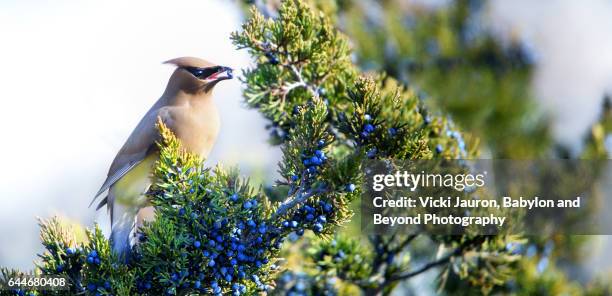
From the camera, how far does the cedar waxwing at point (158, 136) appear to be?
224 cm

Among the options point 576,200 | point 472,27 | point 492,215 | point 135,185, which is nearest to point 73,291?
point 135,185

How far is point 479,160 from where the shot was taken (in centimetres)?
240

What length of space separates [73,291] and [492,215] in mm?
1111

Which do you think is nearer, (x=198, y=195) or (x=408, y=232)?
(x=198, y=195)

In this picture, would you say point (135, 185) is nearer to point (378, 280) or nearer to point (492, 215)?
point (378, 280)

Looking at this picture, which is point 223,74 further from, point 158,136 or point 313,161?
point 313,161

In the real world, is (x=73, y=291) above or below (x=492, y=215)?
below

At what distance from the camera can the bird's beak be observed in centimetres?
232

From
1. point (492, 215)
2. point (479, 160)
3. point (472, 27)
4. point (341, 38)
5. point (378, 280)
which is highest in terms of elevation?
point (472, 27)

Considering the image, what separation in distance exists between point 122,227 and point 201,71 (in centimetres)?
51

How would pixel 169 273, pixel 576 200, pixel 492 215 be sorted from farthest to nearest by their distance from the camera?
1. pixel 576 200
2. pixel 492 215
3. pixel 169 273

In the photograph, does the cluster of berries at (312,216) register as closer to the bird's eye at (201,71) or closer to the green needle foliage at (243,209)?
the green needle foliage at (243,209)

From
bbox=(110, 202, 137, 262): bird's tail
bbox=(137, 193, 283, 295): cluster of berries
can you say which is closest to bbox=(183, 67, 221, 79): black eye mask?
bbox=(110, 202, 137, 262): bird's tail

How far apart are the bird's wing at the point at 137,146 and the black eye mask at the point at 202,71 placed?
127 mm
